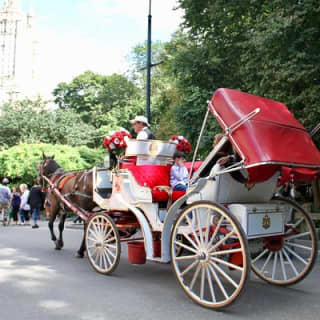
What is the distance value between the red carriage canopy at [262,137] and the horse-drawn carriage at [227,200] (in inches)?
0.5

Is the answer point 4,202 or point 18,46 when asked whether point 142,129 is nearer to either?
point 4,202

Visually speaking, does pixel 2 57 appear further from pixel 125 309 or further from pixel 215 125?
pixel 125 309

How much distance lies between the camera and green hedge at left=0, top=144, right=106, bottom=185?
84.3 feet

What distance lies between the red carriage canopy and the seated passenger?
1326 mm

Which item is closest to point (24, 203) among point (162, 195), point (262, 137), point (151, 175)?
point (151, 175)

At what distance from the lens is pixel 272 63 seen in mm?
10789

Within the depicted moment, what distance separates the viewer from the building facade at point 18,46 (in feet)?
249

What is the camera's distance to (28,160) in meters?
25.7

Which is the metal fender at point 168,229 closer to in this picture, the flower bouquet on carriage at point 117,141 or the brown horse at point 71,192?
the flower bouquet on carriage at point 117,141

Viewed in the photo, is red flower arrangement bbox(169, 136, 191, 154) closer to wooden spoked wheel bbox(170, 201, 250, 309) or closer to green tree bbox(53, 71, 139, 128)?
wooden spoked wheel bbox(170, 201, 250, 309)

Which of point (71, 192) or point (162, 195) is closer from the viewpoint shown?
point (162, 195)

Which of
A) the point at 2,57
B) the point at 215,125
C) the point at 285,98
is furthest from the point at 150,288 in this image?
the point at 2,57

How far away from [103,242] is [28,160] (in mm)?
20506

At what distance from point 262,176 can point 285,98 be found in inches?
260
